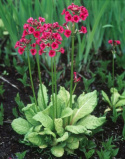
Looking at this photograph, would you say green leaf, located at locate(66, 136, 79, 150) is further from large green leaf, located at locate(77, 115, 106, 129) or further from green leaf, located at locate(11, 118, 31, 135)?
green leaf, located at locate(11, 118, 31, 135)

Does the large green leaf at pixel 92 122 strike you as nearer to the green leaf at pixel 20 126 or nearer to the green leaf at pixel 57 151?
the green leaf at pixel 57 151

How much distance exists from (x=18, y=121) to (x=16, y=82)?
103cm

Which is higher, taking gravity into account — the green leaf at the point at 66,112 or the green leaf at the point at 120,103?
the green leaf at the point at 66,112

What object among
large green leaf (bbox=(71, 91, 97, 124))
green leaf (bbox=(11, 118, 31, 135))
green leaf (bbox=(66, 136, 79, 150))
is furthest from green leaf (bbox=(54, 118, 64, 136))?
green leaf (bbox=(11, 118, 31, 135))

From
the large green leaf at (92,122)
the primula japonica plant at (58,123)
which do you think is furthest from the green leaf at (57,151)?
the large green leaf at (92,122)

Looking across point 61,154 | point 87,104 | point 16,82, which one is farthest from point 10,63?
point 61,154

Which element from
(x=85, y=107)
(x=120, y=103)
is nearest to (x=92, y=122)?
(x=85, y=107)

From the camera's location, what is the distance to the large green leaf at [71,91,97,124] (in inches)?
91.6

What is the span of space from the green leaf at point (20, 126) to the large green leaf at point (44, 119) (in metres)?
0.25

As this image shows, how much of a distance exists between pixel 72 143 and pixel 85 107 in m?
0.38

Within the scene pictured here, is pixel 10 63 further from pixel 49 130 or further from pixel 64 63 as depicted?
pixel 49 130

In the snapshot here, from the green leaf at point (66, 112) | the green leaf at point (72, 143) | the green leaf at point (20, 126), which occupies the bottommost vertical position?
the green leaf at point (72, 143)

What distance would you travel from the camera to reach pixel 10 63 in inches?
143

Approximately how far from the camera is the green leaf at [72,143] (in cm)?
216
